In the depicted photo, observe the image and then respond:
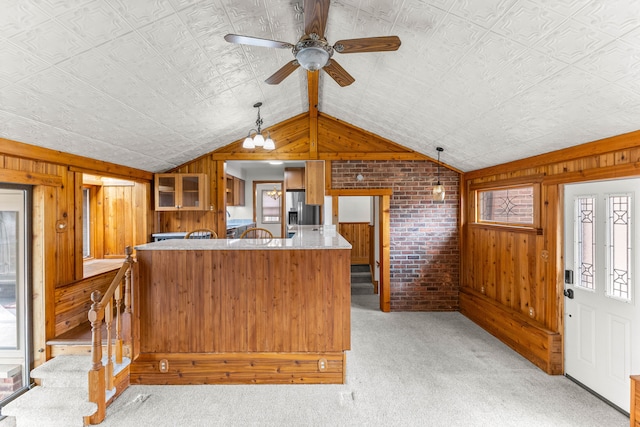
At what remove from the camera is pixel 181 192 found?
4.80m

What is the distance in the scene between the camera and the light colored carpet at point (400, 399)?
2369 mm

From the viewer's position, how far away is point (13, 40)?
1722 mm

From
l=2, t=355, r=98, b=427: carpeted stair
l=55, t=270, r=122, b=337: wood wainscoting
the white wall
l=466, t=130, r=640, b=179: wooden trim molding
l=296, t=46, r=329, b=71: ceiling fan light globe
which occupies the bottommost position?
l=2, t=355, r=98, b=427: carpeted stair

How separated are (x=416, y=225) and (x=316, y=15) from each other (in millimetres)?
3899

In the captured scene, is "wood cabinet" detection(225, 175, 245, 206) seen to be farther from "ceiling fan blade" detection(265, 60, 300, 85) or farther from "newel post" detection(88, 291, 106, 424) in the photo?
"ceiling fan blade" detection(265, 60, 300, 85)

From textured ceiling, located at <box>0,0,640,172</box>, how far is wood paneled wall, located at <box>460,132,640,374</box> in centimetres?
16

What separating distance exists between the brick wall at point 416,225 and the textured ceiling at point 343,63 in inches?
52.2

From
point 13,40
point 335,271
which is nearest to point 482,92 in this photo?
point 335,271

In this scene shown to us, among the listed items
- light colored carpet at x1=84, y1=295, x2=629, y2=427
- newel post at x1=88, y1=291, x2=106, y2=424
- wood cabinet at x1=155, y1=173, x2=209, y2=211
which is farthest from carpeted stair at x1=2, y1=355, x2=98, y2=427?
wood cabinet at x1=155, y1=173, x2=209, y2=211

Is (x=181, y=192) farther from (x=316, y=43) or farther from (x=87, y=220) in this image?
(x=316, y=43)

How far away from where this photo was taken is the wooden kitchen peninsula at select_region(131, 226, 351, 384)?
286cm

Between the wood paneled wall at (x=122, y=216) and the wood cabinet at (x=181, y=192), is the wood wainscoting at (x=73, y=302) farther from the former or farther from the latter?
the wood cabinet at (x=181, y=192)

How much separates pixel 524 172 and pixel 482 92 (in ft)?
4.86

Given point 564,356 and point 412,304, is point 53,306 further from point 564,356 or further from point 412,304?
point 564,356
